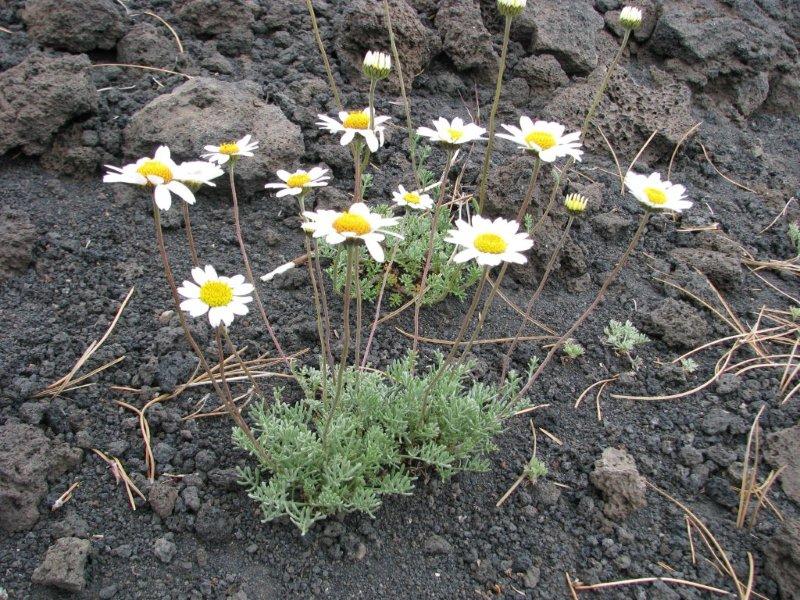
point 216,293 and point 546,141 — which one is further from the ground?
point 546,141

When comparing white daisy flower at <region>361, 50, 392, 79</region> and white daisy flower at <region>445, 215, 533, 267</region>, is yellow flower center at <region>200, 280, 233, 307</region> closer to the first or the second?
white daisy flower at <region>445, 215, 533, 267</region>

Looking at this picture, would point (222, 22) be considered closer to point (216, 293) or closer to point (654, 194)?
point (216, 293)

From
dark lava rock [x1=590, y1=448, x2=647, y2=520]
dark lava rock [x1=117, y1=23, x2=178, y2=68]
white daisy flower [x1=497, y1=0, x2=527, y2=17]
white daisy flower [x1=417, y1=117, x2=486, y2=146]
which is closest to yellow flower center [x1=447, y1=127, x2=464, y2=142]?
white daisy flower [x1=417, y1=117, x2=486, y2=146]

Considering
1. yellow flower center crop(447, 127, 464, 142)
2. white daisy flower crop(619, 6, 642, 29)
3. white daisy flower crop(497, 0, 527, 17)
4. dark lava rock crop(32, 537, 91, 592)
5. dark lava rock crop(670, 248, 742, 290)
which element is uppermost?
white daisy flower crop(497, 0, 527, 17)

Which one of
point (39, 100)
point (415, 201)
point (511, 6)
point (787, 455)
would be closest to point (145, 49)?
point (39, 100)

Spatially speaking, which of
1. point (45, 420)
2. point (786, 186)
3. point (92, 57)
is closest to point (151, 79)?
point (92, 57)

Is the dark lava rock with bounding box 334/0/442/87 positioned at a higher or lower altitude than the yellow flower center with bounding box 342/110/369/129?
lower

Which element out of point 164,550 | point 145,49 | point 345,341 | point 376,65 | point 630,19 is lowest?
point 164,550
